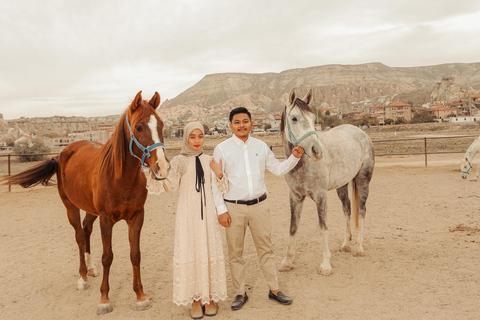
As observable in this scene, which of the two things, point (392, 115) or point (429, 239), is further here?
point (392, 115)

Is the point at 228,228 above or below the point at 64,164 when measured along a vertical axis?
below

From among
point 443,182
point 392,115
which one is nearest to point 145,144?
point 443,182

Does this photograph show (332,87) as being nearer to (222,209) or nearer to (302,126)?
(302,126)

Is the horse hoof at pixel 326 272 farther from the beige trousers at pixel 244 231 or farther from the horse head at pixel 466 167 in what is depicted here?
the horse head at pixel 466 167

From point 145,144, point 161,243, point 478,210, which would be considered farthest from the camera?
point 478,210

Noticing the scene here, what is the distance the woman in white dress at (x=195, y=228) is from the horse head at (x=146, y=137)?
24cm

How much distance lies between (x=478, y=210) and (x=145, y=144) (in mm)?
6748

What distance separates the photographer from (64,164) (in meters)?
3.86

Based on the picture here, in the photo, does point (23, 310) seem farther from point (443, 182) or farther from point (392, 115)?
point (392, 115)

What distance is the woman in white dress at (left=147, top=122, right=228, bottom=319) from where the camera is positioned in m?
2.66

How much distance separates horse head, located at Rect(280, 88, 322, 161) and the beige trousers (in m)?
0.73

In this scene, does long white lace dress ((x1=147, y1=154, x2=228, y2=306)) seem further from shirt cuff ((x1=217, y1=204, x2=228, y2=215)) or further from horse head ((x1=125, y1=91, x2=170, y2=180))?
horse head ((x1=125, y1=91, x2=170, y2=180))

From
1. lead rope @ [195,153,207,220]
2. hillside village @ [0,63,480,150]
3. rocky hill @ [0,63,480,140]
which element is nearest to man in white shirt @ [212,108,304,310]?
lead rope @ [195,153,207,220]

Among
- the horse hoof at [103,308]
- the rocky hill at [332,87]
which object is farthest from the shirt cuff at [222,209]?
the rocky hill at [332,87]
